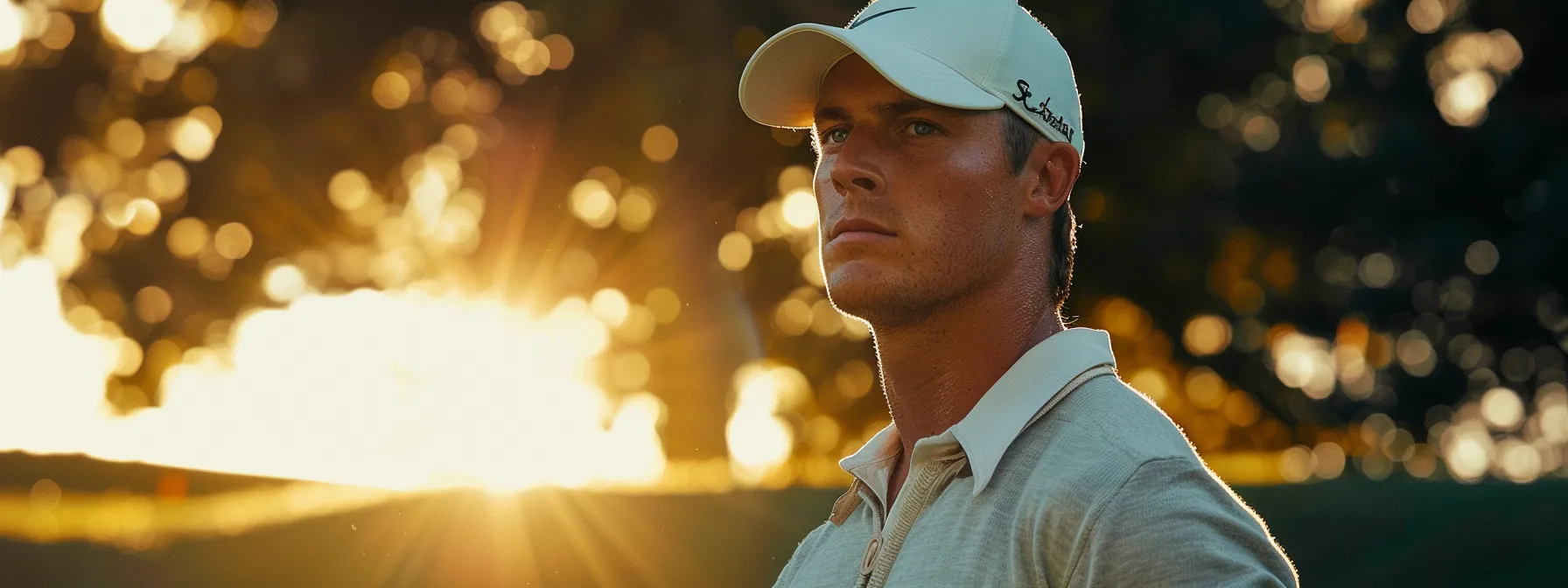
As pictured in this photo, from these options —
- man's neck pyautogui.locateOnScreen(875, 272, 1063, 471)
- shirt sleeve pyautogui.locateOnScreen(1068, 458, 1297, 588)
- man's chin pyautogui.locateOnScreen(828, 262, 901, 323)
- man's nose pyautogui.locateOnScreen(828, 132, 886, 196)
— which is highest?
man's nose pyautogui.locateOnScreen(828, 132, 886, 196)

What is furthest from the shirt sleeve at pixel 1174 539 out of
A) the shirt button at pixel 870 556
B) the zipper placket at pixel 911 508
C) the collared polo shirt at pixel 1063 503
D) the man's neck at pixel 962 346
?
the man's neck at pixel 962 346

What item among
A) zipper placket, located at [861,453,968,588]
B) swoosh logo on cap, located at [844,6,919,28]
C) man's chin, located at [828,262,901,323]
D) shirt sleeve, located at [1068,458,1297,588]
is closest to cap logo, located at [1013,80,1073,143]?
swoosh logo on cap, located at [844,6,919,28]

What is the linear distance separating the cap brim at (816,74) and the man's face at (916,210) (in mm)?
72

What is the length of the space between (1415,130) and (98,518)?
901cm

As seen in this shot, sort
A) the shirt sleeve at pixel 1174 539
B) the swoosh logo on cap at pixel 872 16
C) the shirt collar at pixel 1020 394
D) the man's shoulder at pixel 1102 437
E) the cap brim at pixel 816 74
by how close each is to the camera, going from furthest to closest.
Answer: the swoosh logo on cap at pixel 872 16 → the cap brim at pixel 816 74 → the shirt collar at pixel 1020 394 → the man's shoulder at pixel 1102 437 → the shirt sleeve at pixel 1174 539

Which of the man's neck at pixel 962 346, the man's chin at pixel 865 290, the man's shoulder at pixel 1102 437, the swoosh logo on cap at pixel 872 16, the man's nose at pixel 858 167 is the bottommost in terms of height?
the man's shoulder at pixel 1102 437

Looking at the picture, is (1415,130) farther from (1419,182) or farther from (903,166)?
(903,166)

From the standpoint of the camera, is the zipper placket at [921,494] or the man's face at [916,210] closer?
the zipper placket at [921,494]

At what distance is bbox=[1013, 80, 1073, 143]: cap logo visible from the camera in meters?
2.60

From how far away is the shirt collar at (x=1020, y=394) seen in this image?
2178mm

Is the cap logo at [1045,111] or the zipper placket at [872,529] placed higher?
the cap logo at [1045,111]

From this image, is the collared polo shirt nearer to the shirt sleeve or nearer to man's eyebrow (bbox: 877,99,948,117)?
the shirt sleeve

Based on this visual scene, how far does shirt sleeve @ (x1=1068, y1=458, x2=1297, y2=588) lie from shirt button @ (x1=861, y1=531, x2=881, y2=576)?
0.45 metres

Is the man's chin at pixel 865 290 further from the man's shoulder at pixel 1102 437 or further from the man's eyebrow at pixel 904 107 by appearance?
the man's shoulder at pixel 1102 437
